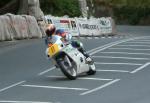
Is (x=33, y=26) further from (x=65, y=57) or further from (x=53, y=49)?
(x=65, y=57)

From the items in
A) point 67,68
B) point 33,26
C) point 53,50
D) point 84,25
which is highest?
point 53,50

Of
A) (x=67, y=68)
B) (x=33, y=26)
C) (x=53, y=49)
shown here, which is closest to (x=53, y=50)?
(x=53, y=49)

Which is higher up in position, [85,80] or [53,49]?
[53,49]

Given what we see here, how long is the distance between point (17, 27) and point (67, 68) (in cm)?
1604

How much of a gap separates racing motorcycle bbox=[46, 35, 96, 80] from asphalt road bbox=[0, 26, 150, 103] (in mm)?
266

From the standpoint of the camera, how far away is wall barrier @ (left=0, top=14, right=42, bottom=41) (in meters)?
31.6

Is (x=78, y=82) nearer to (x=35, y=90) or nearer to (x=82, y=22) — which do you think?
(x=35, y=90)

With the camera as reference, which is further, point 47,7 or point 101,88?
point 47,7

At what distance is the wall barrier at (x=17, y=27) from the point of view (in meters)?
31.6

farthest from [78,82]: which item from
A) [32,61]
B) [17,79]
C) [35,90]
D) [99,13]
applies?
[99,13]

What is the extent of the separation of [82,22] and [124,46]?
→ 49.9 feet

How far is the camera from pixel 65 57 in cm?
1691

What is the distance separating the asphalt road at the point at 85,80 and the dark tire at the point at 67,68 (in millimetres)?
198

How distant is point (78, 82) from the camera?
1642 cm
